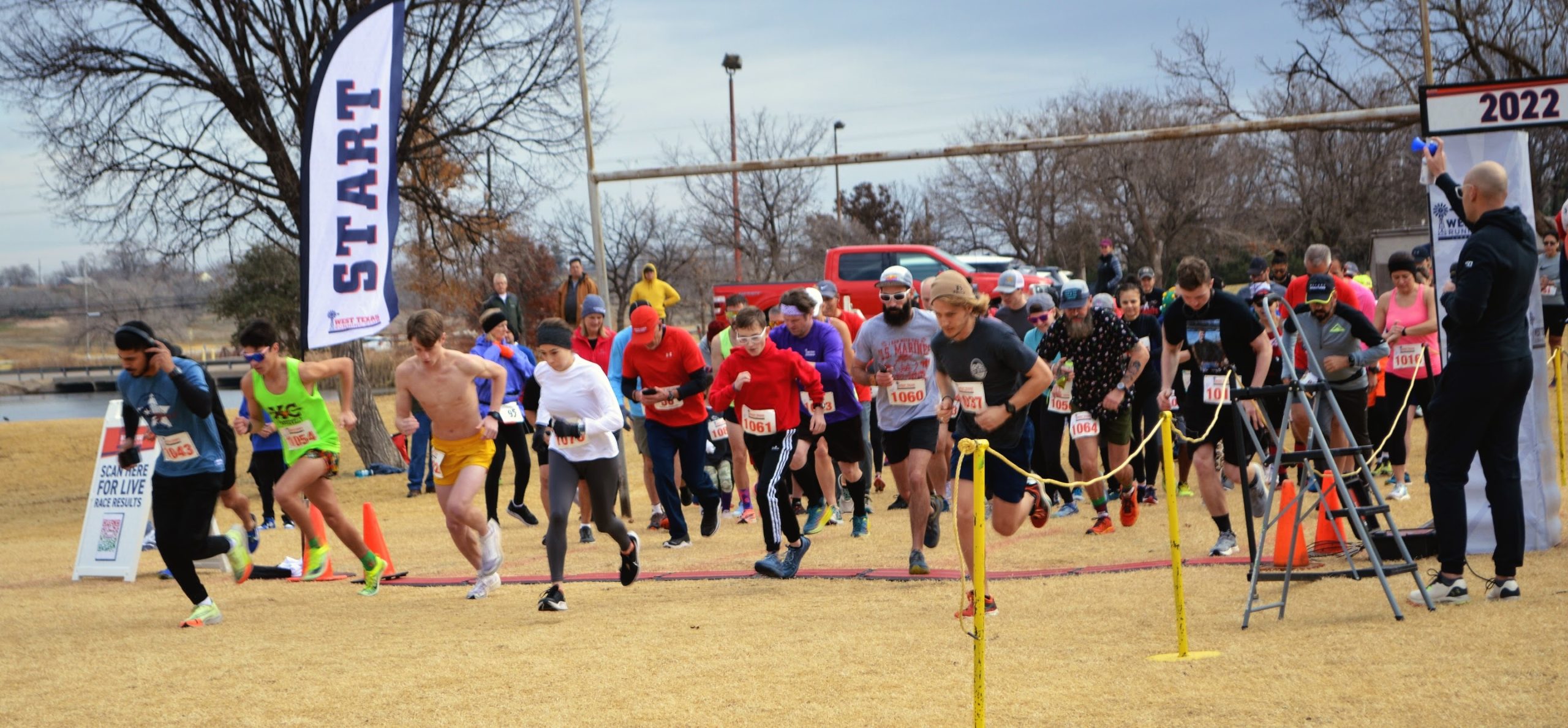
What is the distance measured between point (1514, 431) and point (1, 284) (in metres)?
125

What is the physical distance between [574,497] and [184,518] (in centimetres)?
251

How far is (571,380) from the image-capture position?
8.57 meters

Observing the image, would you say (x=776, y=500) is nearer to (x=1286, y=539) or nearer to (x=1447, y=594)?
(x=1286, y=539)

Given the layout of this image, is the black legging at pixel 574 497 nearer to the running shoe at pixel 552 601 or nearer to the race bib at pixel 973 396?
the running shoe at pixel 552 601

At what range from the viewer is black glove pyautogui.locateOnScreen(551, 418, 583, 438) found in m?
8.18

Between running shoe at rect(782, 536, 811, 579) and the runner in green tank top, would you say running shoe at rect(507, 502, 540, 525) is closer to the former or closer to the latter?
the runner in green tank top

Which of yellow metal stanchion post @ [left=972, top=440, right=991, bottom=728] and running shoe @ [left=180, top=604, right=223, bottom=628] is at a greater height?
yellow metal stanchion post @ [left=972, top=440, right=991, bottom=728]

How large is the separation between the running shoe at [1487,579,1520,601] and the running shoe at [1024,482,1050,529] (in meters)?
2.49

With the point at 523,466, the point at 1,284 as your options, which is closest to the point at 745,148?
the point at 523,466

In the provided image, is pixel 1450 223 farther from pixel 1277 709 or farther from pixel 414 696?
pixel 414 696

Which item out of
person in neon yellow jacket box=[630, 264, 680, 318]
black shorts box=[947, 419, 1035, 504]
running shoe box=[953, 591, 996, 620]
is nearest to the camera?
running shoe box=[953, 591, 996, 620]

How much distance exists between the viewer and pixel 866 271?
83.4ft

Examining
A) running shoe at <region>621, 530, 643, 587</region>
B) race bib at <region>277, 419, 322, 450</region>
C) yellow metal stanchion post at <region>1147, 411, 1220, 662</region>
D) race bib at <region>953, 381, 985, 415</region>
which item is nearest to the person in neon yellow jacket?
race bib at <region>277, 419, 322, 450</region>

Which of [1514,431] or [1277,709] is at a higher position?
[1514,431]
